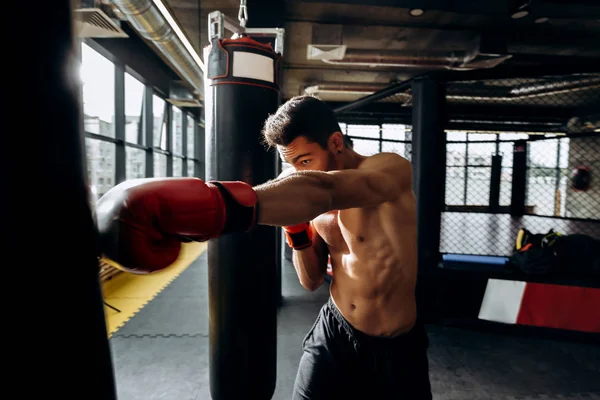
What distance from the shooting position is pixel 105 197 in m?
0.60

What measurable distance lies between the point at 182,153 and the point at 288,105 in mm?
9293

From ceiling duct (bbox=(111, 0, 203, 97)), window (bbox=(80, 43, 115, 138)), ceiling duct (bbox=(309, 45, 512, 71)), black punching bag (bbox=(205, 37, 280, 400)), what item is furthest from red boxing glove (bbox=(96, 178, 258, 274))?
ceiling duct (bbox=(309, 45, 512, 71))

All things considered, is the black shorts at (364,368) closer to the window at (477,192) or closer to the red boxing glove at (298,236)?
the red boxing glove at (298,236)

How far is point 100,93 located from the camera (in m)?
5.02

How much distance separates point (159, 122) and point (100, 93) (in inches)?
114

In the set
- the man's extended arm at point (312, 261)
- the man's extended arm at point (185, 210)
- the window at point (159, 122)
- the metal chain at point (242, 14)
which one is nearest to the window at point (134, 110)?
the window at point (159, 122)

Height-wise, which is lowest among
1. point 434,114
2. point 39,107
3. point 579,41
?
point 39,107

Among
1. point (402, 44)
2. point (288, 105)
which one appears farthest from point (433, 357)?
point (402, 44)

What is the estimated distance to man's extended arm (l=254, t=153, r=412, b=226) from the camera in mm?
754

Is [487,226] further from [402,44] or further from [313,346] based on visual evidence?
[313,346]

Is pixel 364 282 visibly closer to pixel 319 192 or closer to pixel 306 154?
pixel 306 154

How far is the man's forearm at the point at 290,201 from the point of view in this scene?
0.75 meters

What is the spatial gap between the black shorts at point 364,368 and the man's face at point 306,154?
635 millimetres

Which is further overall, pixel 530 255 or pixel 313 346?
pixel 530 255
